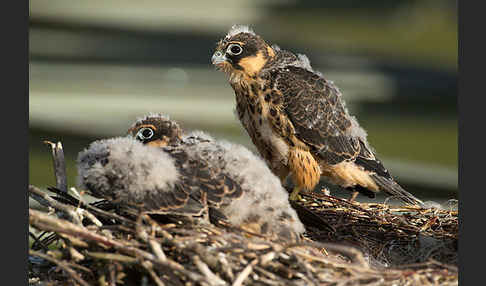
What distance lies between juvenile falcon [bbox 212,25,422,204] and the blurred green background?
1483 mm

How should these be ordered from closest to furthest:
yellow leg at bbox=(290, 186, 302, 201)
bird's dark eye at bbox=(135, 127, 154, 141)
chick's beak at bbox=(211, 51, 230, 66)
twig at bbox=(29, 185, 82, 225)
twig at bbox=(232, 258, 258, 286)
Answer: twig at bbox=(232, 258, 258, 286), twig at bbox=(29, 185, 82, 225), bird's dark eye at bbox=(135, 127, 154, 141), chick's beak at bbox=(211, 51, 230, 66), yellow leg at bbox=(290, 186, 302, 201)

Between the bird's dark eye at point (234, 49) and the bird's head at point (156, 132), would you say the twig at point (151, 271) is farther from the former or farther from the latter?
the bird's dark eye at point (234, 49)

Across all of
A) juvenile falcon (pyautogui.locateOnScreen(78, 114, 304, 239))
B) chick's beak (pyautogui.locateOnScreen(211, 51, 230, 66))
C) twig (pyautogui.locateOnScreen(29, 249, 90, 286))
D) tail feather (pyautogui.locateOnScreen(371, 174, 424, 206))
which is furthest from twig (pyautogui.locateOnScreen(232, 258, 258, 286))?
tail feather (pyautogui.locateOnScreen(371, 174, 424, 206))

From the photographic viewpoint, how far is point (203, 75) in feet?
15.7

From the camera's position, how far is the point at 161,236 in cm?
208

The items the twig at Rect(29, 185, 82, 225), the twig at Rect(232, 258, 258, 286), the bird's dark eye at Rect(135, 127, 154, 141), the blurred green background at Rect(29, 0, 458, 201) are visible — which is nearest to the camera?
the twig at Rect(232, 258, 258, 286)

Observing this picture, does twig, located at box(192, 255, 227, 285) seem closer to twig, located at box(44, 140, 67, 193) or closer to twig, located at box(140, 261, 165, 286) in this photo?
twig, located at box(140, 261, 165, 286)

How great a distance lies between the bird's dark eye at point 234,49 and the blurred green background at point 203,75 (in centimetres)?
162

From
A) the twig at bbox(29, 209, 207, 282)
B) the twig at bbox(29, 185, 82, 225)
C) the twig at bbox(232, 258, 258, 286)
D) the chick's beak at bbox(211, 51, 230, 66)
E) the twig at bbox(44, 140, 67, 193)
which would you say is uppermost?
the chick's beak at bbox(211, 51, 230, 66)

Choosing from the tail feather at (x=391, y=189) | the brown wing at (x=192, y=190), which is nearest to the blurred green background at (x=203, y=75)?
the tail feather at (x=391, y=189)

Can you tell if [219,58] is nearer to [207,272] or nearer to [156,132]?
[156,132]

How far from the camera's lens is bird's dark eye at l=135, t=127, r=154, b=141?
2490mm

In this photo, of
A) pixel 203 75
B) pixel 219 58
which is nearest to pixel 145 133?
pixel 219 58

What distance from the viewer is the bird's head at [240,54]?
9.07ft
